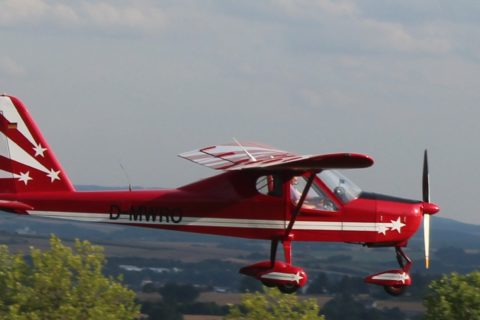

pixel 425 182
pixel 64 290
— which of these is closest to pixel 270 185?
pixel 425 182

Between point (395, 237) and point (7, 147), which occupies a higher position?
point (7, 147)

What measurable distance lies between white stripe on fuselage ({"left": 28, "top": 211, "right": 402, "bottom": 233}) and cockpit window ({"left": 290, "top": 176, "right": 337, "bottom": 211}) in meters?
0.31

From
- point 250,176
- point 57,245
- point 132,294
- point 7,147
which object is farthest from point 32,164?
point 57,245

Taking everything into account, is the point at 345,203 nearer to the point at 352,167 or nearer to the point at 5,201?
the point at 352,167

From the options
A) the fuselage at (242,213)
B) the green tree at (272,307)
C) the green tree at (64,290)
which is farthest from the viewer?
the green tree at (272,307)

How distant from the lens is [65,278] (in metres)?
76.8

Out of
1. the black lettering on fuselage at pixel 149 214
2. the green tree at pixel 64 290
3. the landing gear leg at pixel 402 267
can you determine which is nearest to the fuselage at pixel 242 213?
the black lettering on fuselage at pixel 149 214

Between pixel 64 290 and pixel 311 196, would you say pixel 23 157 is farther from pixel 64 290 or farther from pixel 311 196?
pixel 64 290

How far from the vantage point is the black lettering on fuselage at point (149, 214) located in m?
25.1

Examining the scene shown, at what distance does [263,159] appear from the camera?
2483cm

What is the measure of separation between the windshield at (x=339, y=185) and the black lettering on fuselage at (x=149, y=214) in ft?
9.60

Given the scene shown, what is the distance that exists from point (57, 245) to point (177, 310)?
5943 cm

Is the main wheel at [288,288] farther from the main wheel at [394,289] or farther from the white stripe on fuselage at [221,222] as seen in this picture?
the main wheel at [394,289]

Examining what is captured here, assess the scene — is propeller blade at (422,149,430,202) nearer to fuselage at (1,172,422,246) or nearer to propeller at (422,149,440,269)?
propeller at (422,149,440,269)
